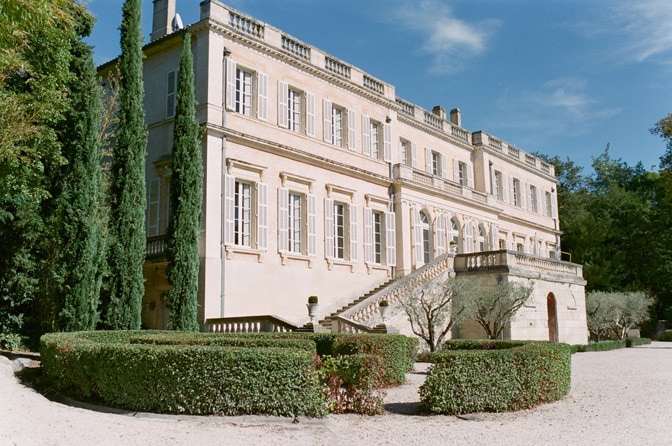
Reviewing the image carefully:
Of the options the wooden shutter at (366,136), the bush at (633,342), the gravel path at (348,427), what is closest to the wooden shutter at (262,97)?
the wooden shutter at (366,136)

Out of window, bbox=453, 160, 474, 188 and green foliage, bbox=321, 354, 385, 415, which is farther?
window, bbox=453, 160, 474, 188

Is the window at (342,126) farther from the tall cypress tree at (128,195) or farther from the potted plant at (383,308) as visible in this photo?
the tall cypress tree at (128,195)

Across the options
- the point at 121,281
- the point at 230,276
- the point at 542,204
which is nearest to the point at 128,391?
the point at 121,281

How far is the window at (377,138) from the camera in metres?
22.9

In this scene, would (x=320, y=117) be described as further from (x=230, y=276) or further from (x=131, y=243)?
(x=131, y=243)

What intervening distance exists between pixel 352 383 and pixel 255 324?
7109 millimetres

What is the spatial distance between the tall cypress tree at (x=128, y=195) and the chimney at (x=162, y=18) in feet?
17.3

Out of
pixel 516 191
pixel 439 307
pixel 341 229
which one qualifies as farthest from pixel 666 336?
pixel 439 307

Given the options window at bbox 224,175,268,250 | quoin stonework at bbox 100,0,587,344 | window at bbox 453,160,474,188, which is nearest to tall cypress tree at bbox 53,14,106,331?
quoin stonework at bbox 100,0,587,344

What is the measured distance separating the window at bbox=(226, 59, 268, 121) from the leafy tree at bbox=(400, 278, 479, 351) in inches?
294

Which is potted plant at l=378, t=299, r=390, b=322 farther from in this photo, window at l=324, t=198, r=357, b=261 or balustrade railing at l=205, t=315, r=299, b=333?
window at l=324, t=198, r=357, b=261

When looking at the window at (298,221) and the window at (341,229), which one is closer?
the window at (298,221)

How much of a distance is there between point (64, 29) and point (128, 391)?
8.90m

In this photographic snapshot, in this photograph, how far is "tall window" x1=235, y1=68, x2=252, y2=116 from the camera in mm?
18438
